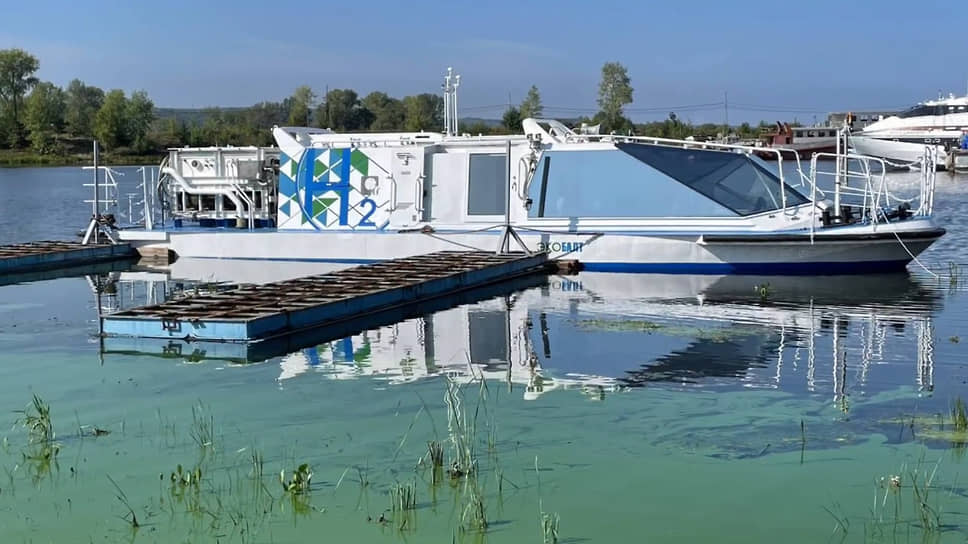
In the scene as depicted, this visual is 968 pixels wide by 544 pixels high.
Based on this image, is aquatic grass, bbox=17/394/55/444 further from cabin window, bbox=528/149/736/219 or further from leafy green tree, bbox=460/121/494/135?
leafy green tree, bbox=460/121/494/135

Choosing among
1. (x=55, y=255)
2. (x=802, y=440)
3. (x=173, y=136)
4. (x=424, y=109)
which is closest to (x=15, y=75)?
(x=173, y=136)

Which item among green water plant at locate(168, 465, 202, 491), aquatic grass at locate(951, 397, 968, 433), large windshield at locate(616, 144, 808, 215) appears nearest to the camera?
green water plant at locate(168, 465, 202, 491)

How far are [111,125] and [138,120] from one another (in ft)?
28.3

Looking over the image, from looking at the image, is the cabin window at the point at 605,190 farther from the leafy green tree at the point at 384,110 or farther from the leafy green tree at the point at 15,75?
the leafy green tree at the point at 15,75

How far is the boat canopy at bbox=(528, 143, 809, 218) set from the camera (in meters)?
20.2

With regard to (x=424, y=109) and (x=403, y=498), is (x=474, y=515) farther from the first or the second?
(x=424, y=109)

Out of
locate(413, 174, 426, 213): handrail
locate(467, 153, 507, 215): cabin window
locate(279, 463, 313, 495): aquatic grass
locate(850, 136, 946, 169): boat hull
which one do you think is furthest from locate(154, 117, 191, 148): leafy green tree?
locate(279, 463, 313, 495): aquatic grass

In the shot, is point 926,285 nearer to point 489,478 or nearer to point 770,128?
point 489,478

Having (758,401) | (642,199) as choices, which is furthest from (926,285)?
Answer: (758,401)

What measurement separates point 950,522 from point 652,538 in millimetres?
1811

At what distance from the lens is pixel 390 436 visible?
946 centimetres

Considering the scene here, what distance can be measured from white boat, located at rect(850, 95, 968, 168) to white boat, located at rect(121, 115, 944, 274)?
51.5m

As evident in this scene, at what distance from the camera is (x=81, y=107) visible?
503 ft

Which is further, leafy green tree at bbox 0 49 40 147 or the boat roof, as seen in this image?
leafy green tree at bbox 0 49 40 147
